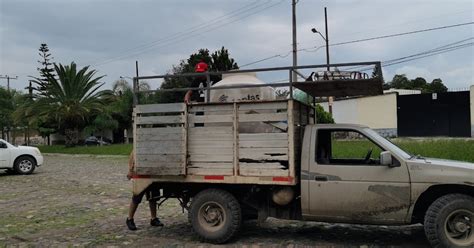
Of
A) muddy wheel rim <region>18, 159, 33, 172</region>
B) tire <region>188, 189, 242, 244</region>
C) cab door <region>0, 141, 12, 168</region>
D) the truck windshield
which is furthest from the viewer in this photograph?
muddy wheel rim <region>18, 159, 33, 172</region>

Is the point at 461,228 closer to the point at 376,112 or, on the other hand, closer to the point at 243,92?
the point at 243,92

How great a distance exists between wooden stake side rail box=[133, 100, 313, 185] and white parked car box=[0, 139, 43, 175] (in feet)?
44.4

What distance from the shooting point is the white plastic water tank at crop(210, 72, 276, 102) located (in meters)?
7.88

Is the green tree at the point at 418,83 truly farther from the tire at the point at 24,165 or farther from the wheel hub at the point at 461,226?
the wheel hub at the point at 461,226

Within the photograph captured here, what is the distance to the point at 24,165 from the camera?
1966 cm

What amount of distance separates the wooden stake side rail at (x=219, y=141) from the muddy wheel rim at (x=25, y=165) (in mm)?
13607

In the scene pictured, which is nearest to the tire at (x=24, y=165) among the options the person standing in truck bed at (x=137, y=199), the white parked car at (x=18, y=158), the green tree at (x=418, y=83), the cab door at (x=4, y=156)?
the white parked car at (x=18, y=158)

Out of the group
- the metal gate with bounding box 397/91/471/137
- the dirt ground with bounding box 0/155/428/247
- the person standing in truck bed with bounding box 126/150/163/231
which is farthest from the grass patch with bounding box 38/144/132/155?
the person standing in truck bed with bounding box 126/150/163/231

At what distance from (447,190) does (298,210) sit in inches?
80.6

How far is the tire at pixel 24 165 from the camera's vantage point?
19.4 m

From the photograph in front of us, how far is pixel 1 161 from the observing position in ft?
62.8

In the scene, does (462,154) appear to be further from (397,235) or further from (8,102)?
(8,102)

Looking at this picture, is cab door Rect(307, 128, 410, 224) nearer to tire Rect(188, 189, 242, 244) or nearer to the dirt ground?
the dirt ground

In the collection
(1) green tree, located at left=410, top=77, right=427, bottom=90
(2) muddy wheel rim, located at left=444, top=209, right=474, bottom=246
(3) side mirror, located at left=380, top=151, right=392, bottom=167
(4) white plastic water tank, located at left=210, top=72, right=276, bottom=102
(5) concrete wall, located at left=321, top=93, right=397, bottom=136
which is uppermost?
(1) green tree, located at left=410, top=77, right=427, bottom=90
